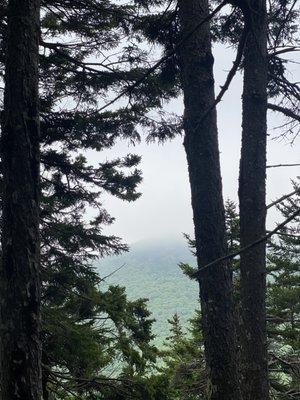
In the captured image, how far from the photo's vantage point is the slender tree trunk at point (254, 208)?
192 inches

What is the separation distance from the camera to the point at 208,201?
4410 millimetres

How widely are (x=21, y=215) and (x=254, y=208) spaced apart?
2600 mm

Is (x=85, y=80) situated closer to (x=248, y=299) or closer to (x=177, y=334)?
(x=248, y=299)

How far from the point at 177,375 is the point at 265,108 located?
5599 mm

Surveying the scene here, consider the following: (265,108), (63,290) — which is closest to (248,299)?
(265,108)

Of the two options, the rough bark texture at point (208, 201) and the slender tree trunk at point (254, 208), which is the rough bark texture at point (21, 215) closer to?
the rough bark texture at point (208, 201)

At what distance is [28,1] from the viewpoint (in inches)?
171

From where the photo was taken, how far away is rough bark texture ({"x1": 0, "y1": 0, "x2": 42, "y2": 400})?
12.1ft

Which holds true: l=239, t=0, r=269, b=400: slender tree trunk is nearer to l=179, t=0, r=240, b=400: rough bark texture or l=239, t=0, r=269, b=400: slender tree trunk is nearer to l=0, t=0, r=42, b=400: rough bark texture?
l=179, t=0, r=240, b=400: rough bark texture

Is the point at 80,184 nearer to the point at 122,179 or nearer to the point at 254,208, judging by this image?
the point at 122,179

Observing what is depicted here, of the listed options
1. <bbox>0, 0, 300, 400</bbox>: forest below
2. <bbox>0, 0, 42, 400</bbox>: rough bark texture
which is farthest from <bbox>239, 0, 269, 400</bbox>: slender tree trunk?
<bbox>0, 0, 42, 400</bbox>: rough bark texture

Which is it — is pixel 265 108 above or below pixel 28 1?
below

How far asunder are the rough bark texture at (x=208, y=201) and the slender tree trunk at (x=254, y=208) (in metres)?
0.62

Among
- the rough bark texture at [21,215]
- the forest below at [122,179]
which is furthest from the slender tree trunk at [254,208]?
the rough bark texture at [21,215]
